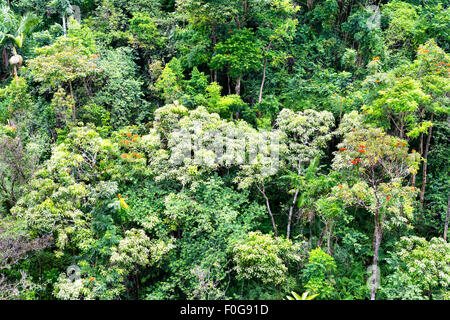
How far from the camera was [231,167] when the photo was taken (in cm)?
1344

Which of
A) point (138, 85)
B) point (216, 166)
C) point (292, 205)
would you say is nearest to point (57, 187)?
point (216, 166)

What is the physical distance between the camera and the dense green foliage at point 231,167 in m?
10.9

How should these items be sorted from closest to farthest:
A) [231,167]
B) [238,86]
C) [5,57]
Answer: [231,167], [238,86], [5,57]

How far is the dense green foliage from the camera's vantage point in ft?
35.7

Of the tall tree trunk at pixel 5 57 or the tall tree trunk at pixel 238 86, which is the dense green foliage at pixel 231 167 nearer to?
the tall tree trunk at pixel 238 86

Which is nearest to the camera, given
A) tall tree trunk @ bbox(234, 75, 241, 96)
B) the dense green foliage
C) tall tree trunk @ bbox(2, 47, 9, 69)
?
the dense green foliage

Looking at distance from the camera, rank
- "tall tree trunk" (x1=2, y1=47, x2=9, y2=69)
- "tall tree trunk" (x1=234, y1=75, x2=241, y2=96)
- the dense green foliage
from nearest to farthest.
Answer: the dense green foliage < "tall tree trunk" (x1=234, y1=75, x2=241, y2=96) < "tall tree trunk" (x1=2, y1=47, x2=9, y2=69)

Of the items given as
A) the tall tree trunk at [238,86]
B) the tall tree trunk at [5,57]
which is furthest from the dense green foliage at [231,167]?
the tall tree trunk at [5,57]

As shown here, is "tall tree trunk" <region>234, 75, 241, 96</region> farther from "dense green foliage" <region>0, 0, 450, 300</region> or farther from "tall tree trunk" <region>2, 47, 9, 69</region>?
"tall tree trunk" <region>2, 47, 9, 69</region>

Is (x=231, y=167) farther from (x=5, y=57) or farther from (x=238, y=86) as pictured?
(x=5, y=57)

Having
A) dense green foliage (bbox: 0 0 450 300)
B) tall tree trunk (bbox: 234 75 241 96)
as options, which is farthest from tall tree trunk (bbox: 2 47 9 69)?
tall tree trunk (bbox: 234 75 241 96)

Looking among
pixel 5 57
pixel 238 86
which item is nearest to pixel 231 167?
pixel 238 86

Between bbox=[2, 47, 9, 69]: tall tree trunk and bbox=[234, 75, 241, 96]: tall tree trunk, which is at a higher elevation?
bbox=[2, 47, 9, 69]: tall tree trunk

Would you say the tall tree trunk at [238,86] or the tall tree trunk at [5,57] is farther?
the tall tree trunk at [5,57]
